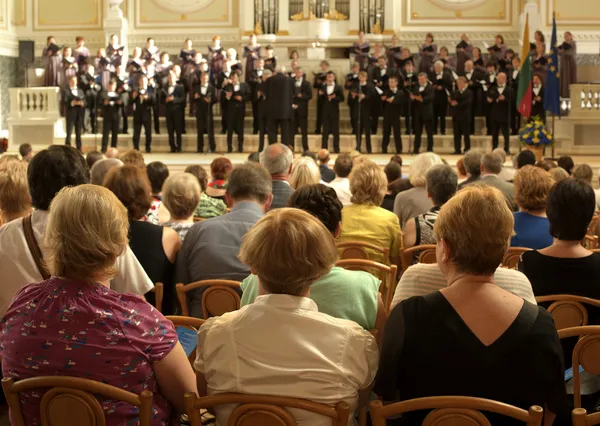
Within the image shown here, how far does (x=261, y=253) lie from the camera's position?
2021 millimetres

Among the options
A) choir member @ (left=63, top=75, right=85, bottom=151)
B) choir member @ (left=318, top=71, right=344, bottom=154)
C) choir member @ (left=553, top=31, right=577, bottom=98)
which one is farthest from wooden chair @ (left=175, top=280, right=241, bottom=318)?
choir member @ (left=553, top=31, right=577, bottom=98)

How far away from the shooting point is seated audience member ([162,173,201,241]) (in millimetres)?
3893

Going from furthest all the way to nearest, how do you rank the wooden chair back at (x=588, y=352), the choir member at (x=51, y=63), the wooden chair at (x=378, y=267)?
the choir member at (x=51, y=63) → the wooden chair at (x=378, y=267) → the wooden chair back at (x=588, y=352)

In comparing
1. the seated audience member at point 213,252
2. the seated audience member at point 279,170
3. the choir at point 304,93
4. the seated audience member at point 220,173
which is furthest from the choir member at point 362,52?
the seated audience member at point 213,252

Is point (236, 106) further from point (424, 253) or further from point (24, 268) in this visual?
point (24, 268)

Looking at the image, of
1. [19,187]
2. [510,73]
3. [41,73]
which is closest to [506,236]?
[19,187]

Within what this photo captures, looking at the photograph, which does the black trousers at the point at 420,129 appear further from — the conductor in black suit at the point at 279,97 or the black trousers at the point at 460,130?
the conductor in black suit at the point at 279,97

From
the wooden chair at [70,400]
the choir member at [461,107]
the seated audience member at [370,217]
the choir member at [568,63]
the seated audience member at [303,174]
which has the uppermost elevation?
the choir member at [568,63]

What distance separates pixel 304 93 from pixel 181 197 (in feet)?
29.7

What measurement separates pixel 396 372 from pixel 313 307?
0.79 ft

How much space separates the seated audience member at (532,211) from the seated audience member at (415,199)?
3.23 ft

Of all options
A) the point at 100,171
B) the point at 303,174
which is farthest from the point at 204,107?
the point at 303,174

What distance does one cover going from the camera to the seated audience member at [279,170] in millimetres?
4695

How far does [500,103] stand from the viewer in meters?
12.4
